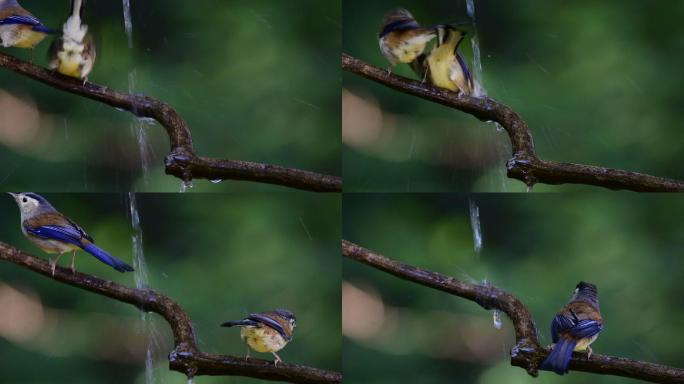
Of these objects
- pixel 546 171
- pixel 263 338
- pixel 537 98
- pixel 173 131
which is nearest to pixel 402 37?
pixel 537 98

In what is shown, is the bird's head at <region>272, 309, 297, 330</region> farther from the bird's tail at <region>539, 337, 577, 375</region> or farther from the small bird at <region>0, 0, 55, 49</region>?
the small bird at <region>0, 0, 55, 49</region>

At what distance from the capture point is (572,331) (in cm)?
454

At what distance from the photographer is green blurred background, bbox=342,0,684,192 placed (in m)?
4.70

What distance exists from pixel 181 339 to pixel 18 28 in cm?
142

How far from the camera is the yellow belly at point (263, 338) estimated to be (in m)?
4.70

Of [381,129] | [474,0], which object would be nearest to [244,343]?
[381,129]

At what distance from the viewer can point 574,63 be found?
186 inches

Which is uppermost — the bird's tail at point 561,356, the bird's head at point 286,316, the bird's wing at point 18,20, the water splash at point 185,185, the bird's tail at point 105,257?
the bird's wing at point 18,20

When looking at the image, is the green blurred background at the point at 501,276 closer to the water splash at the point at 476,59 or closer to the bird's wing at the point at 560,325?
the bird's wing at the point at 560,325

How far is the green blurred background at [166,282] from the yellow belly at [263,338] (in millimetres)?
77

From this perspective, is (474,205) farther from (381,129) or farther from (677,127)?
(677,127)

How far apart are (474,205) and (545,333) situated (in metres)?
0.60

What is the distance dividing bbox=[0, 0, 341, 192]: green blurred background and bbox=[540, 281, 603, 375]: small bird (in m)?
1.11

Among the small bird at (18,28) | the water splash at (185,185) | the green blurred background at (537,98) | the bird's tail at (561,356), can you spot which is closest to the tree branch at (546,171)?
the green blurred background at (537,98)
